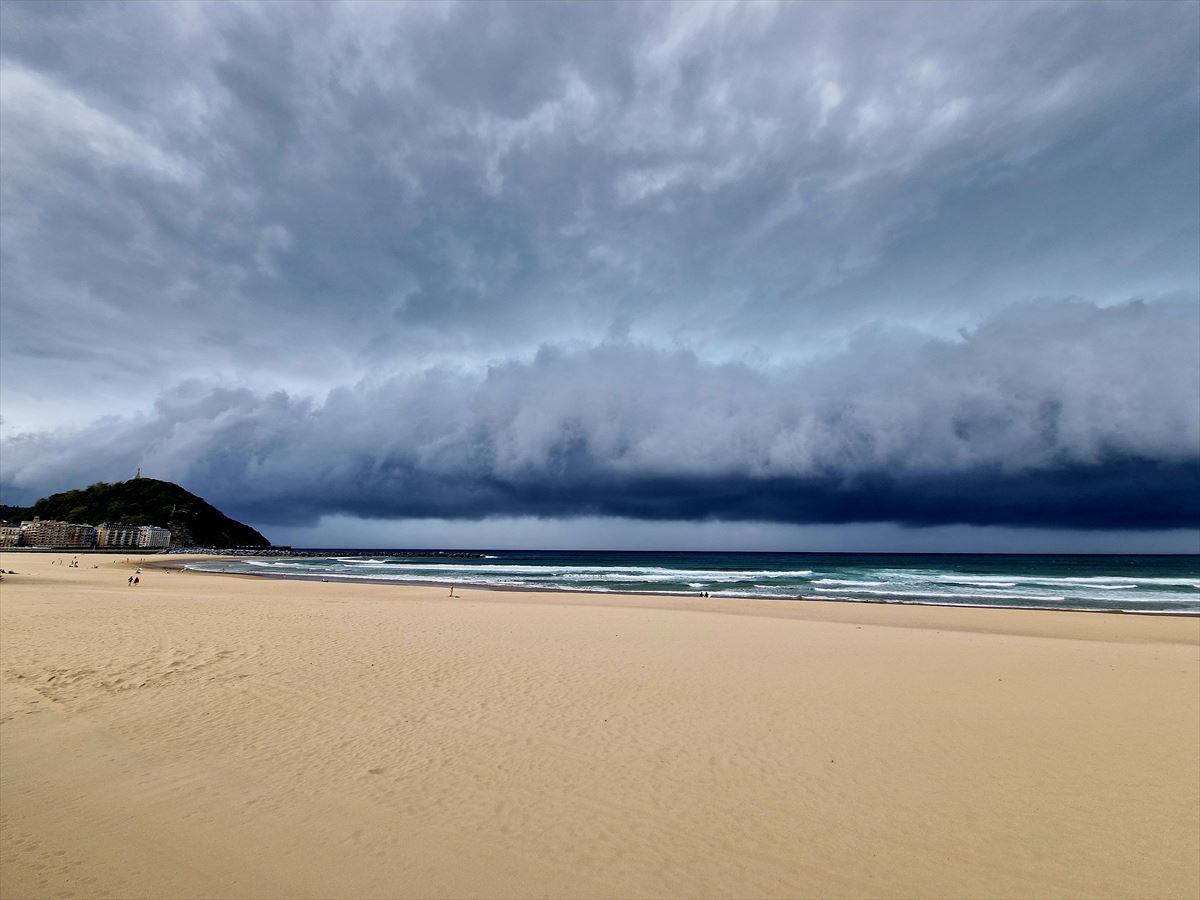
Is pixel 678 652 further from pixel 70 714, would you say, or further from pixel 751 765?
pixel 70 714

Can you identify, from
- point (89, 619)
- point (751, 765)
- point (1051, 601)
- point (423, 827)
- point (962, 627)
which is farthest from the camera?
point (1051, 601)

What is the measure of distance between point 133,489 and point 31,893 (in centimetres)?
22674

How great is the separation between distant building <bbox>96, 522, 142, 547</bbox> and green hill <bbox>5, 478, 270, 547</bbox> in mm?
18844

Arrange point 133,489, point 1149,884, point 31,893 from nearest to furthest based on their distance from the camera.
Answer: point 31,893 → point 1149,884 → point 133,489

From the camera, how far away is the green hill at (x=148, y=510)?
163875 mm

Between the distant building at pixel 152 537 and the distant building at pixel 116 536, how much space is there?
0.95 m

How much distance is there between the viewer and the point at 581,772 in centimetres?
714

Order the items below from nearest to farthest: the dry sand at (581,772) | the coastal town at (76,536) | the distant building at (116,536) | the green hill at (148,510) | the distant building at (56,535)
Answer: the dry sand at (581,772), the coastal town at (76,536), the distant building at (56,535), the distant building at (116,536), the green hill at (148,510)

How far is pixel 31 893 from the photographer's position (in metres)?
4.45

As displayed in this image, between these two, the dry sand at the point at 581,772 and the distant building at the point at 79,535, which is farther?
the distant building at the point at 79,535

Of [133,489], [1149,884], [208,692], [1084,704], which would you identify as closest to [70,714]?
[208,692]

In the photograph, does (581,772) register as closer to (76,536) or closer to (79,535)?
(79,535)

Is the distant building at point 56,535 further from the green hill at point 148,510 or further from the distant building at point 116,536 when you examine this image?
the green hill at point 148,510

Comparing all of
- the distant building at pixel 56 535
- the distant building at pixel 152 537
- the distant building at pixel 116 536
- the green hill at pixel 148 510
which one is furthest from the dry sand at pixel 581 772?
the green hill at pixel 148 510
